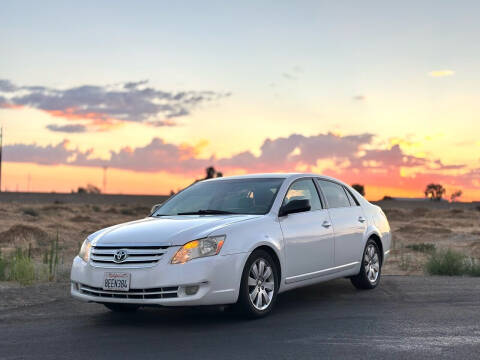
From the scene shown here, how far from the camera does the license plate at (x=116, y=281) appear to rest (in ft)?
25.2

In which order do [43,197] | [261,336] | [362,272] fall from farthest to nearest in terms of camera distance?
[43,197] → [362,272] → [261,336]

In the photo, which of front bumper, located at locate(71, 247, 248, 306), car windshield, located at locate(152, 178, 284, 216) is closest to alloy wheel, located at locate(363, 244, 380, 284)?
car windshield, located at locate(152, 178, 284, 216)

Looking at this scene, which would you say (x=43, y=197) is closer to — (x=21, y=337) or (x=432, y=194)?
(x=432, y=194)

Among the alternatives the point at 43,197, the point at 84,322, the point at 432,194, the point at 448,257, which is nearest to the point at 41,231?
the point at 448,257

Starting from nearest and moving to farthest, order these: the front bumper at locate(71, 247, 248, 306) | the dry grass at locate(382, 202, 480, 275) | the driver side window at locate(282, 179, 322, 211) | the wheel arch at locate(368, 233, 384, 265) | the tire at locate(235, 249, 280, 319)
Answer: the front bumper at locate(71, 247, 248, 306) → the tire at locate(235, 249, 280, 319) → the driver side window at locate(282, 179, 322, 211) → the wheel arch at locate(368, 233, 384, 265) → the dry grass at locate(382, 202, 480, 275)

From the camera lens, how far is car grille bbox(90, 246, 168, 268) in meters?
7.67

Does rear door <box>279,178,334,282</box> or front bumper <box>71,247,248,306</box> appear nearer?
front bumper <box>71,247,248,306</box>

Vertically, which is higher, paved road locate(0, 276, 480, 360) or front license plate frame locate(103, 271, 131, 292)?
front license plate frame locate(103, 271, 131, 292)

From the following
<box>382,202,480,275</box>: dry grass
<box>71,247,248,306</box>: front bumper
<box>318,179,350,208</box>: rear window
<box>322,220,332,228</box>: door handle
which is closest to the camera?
<box>71,247,248,306</box>: front bumper

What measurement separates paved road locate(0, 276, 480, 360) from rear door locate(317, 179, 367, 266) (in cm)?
64

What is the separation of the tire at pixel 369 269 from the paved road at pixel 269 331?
42 cm

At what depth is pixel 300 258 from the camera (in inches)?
354

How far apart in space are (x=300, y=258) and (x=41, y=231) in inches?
889

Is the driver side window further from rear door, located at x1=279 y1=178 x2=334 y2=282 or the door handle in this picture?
the door handle
